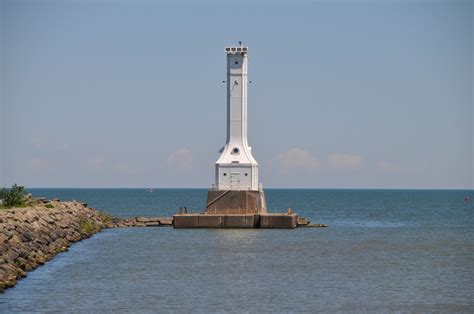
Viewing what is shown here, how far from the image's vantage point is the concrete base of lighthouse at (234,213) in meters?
64.2

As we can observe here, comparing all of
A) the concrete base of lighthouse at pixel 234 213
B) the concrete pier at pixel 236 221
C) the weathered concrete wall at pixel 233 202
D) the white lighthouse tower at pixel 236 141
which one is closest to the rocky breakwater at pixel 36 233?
the concrete pier at pixel 236 221

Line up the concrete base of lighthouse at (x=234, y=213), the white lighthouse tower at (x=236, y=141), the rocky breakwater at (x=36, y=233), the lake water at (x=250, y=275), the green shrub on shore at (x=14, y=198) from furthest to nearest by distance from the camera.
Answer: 1. the white lighthouse tower at (x=236, y=141)
2. the concrete base of lighthouse at (x=234, y=213)
3. the green shrub on shore at (x=14, y=198)
4. the rocky breakwater at (x=36, y=233)
5. the lake water at (x=250, y=275)

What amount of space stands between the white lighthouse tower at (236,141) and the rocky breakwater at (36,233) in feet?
30.1

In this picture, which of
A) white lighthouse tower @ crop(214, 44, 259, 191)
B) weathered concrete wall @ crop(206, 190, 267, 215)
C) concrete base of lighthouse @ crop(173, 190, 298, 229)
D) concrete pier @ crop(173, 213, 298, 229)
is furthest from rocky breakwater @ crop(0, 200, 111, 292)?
white lighthouse tower @ crop(214, 44, 259, 191)

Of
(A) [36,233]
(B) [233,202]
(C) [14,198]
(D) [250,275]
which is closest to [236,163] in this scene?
(B) [233,202]

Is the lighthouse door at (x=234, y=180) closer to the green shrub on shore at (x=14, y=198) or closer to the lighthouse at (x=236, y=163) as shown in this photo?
the lighthouse at (x=236, y=163)

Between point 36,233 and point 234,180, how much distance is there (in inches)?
807

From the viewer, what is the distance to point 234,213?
64688 millimetres

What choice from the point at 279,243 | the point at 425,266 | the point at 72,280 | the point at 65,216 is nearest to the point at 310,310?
the point at 72,280

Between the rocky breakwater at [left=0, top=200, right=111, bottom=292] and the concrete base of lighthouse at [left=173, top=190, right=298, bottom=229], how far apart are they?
722 cm

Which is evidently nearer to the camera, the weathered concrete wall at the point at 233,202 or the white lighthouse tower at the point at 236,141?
the weathered concrete wall at the point at 233,202

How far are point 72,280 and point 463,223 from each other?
55.0m

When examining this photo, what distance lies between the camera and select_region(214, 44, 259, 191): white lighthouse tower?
2547 inches

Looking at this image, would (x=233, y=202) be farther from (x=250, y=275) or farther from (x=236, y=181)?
(x=250, y=275)
